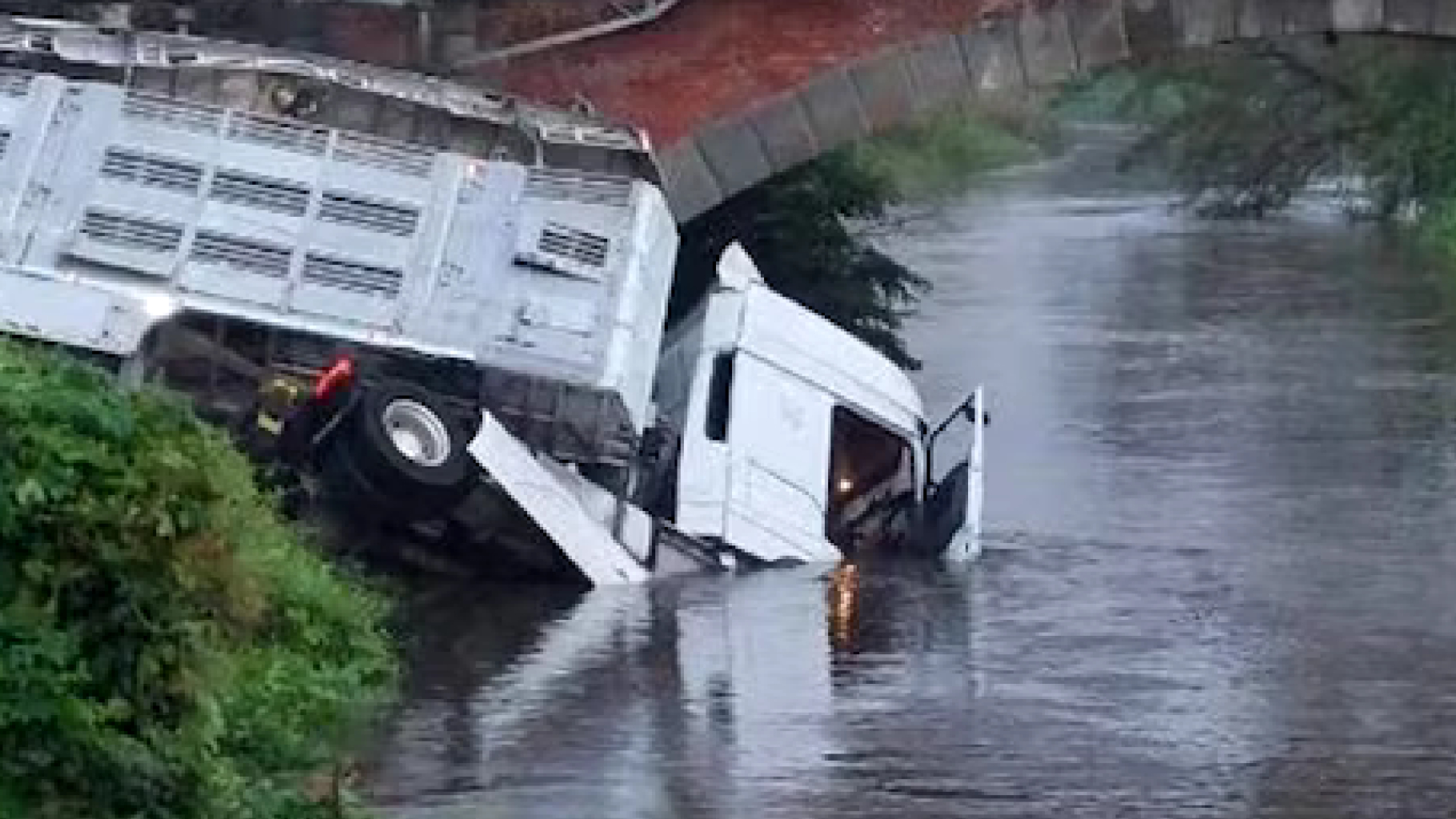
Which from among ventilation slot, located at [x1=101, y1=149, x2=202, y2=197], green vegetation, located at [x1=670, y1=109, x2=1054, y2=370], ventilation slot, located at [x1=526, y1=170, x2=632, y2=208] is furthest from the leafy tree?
ventilation slot, located at [x1=101, y1=149, x2=202, y2=197]

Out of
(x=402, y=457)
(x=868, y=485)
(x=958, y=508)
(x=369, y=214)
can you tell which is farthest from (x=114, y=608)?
(x=868, y=485)

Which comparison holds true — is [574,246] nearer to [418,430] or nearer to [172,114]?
[418,430]

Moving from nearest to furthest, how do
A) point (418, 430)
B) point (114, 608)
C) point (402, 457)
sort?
1. point (114, 608)
2. point (402, 457)
3. point (418, 430)

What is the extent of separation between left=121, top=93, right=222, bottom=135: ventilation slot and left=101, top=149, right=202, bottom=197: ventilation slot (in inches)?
9.6

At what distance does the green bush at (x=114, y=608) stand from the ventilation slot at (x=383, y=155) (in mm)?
9981

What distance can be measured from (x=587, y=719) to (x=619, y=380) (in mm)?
5110

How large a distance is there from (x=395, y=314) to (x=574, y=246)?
1344mm

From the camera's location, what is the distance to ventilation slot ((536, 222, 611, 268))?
23.5 m

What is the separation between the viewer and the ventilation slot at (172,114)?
23.3 metres

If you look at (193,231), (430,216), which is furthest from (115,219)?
(430,216)

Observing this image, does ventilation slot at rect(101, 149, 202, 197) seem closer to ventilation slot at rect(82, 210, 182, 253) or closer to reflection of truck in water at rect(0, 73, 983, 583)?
reflection of truck in water at rect(0, 73, 983, 583)

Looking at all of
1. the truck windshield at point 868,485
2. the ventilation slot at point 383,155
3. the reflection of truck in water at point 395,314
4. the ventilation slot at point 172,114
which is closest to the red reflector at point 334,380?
the reflection of truck in water at point 395,314

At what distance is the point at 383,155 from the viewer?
2367 cm

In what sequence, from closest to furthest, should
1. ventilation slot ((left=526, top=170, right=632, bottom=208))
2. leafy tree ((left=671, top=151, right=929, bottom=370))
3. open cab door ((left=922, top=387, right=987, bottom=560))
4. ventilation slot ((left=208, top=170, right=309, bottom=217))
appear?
ventilation slot ((left=208, top=170, right=309, bottom=217))
ventilation slot ((left=526, top=170, right=632, bottom=208))
open cab door ((left=922, top=387, right=987, bottom=560))
leafy tree ((left=671, top=151, right=929, bottom=370))
